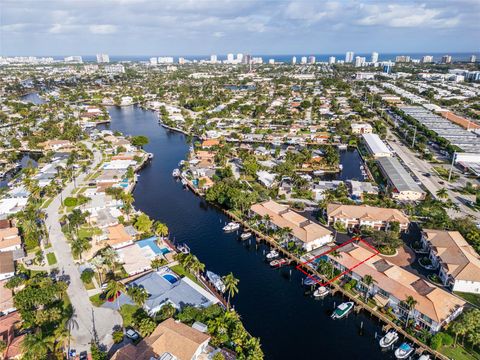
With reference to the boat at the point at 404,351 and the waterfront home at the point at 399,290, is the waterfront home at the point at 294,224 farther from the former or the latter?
the boat at the point at 404,351

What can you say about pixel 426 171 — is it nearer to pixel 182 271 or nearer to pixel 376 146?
pixel 376 146

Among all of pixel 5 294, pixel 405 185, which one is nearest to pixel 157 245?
pixel 5 294

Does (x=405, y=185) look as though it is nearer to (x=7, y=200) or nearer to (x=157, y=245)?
(x=157, y=245)

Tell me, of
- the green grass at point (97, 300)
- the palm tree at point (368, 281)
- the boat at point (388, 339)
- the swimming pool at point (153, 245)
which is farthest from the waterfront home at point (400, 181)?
the green grass at point (97, 300)

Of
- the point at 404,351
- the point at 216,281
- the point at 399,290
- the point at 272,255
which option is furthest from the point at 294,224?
the point at 404,351

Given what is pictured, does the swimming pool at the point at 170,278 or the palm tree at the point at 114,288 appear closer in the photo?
the palm tree at the point at 114,288

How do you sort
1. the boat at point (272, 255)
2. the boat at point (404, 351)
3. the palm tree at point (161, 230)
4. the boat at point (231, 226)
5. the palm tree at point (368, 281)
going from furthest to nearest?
the boat at point (231, 226), the palm tree at point (161, 230), the boat at point (272, 255), the palm tree at point (368, 281), the boat at point (404, 351)

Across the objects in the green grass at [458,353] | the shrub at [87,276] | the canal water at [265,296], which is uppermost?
the shrub at [87,276]
